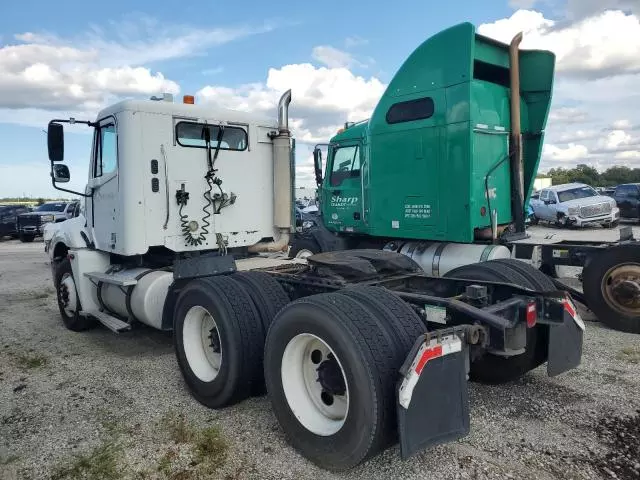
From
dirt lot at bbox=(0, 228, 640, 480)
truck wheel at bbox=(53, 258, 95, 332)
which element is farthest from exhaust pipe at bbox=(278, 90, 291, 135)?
truck wheel at bbox=(53, 258, 95, 332)

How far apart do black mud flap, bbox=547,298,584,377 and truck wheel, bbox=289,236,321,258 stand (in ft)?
20.9

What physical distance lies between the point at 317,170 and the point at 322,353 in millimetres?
6605

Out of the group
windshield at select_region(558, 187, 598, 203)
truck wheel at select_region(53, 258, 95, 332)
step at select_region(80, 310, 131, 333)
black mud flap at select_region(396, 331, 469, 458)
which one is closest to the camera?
black mud flap at select_region(396, 331, 469, 458)

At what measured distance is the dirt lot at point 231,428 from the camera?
319cm

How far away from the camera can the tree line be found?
210ft

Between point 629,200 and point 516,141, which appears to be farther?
point 629,200

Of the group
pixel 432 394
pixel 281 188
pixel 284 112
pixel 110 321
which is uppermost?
pixel 284 112

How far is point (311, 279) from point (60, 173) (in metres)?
3.66

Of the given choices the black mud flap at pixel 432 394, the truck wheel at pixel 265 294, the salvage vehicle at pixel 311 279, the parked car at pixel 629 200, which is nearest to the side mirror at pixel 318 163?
the salvage vehicle at pixel 311 279

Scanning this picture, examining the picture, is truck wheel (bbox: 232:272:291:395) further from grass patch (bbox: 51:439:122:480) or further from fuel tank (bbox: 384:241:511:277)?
fuel tank (bbox: 384:241:511:277)

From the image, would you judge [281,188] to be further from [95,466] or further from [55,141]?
[95,466]

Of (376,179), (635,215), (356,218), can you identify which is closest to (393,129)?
(376,179)

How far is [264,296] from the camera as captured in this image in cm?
420

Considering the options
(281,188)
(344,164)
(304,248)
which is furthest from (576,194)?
(281,188)
